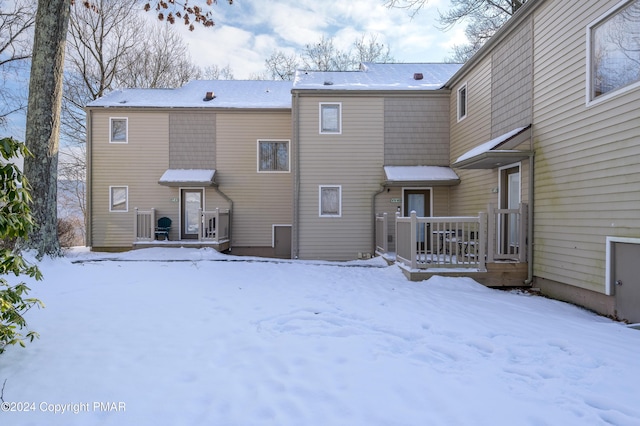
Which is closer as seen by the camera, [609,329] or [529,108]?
[609,329]

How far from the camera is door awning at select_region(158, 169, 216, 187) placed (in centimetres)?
1147

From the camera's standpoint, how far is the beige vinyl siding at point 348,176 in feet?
35.0

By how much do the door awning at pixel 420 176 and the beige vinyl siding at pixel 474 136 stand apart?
12.3 inches

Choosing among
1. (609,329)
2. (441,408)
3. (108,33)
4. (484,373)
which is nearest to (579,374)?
(484,373)

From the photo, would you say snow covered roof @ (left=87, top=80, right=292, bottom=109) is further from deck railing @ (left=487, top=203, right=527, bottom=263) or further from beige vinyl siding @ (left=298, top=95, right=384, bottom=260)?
deck railing @ (left=487, top=203, right=527, bottom=263)

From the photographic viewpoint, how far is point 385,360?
2.98 meters

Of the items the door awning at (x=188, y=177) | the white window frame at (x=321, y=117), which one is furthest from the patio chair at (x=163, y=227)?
the white window frame at (x=321, y=117)

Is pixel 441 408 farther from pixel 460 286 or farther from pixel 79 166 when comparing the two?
pixel 79 166

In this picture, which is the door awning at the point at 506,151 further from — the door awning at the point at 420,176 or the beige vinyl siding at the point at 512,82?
the door awning at the point at 420,176

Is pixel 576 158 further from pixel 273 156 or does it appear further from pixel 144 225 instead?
pixel 144 225

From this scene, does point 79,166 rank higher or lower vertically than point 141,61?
lower

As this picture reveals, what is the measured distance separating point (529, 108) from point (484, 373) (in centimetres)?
582

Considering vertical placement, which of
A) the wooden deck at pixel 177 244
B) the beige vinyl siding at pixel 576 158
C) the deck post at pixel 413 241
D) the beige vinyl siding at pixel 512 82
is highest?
the beige vinyl siding at pixel 512 82

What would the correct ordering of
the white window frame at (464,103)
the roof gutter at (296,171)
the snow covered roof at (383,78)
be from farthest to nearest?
the snow covered roof at (383,78) < the roof gutter at (296,171) < the white window frame at (464,103)
